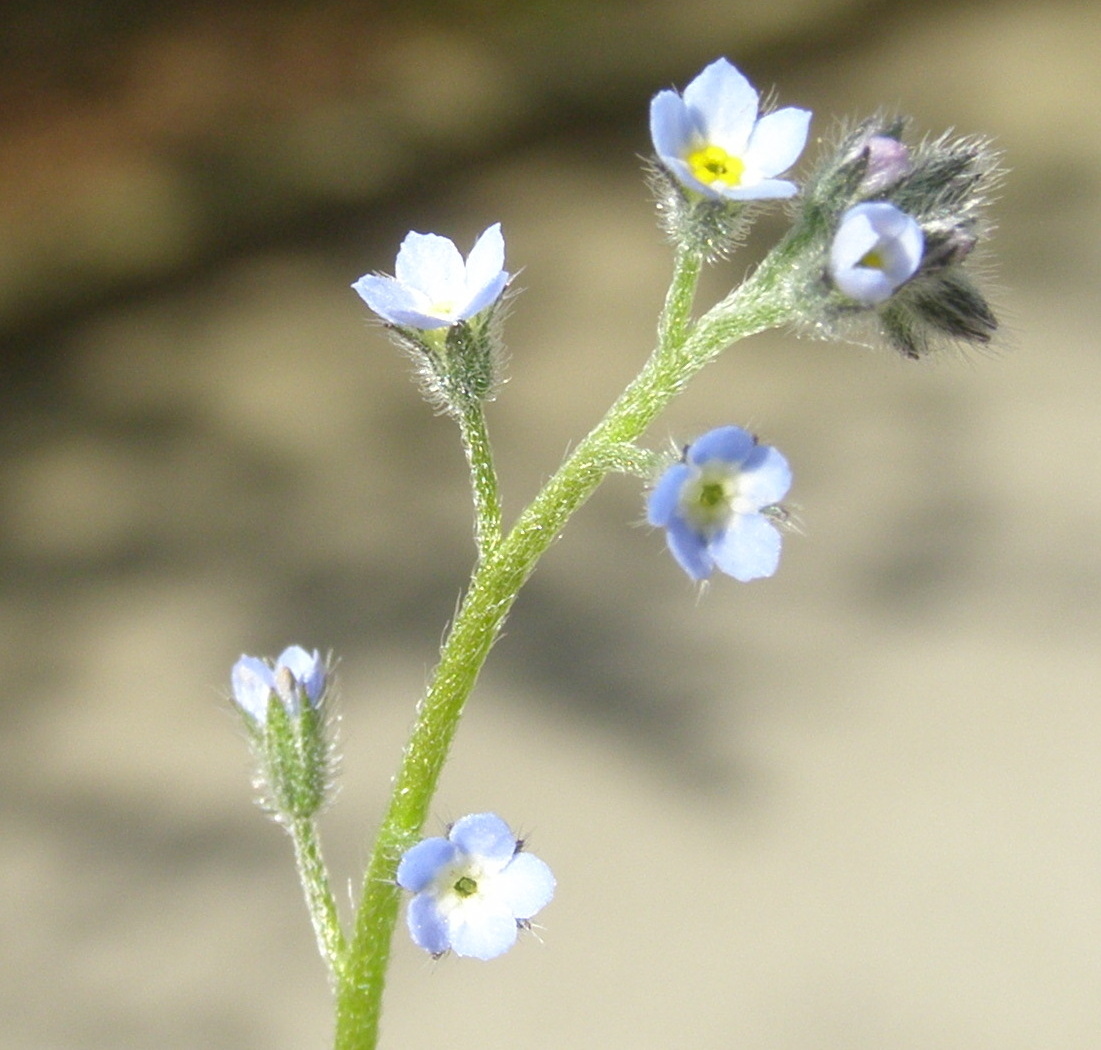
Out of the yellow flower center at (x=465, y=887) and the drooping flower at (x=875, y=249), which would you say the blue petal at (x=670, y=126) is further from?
the yellow flower center at (x=465, y=887)

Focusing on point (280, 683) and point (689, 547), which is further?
point (280, 683)

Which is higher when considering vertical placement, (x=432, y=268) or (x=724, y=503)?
(x=432, y=268)

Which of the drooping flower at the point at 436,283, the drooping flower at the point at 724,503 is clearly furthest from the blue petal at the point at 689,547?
the drooping flower at the point at 436,283

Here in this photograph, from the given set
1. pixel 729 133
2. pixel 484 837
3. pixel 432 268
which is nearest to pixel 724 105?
pixel 729 133

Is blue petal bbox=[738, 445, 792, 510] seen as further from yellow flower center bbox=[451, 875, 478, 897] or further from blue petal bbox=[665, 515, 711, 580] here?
yellow flower center bbox=[451, 875, 478, 897]

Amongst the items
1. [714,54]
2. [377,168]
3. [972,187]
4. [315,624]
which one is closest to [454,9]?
[377,168]

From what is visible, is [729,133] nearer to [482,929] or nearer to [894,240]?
[894,240]
